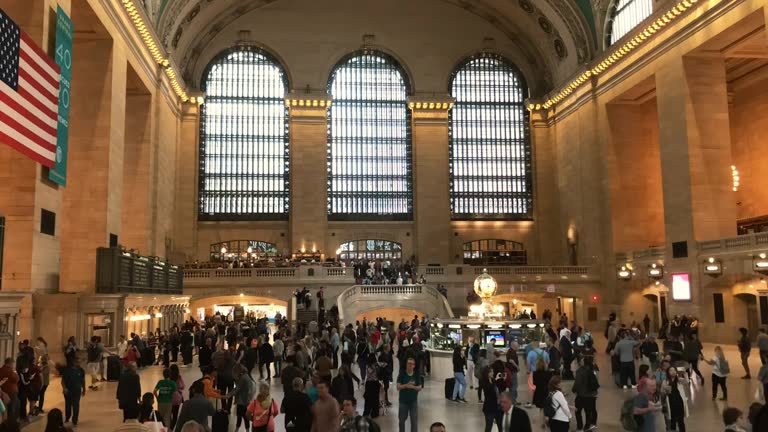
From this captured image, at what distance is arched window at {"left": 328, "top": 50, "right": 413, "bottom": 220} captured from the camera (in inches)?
1640

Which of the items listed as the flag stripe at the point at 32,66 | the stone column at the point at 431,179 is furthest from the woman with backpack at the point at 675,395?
the stone column at the point at 431,179

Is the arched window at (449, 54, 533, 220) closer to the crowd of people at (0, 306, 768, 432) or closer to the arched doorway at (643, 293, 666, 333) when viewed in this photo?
the arched doorway at (643, 293, 666, 333)

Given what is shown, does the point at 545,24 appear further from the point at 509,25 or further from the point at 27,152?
the point at 27,152

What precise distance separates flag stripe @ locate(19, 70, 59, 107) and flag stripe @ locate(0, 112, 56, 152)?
31.2 inches

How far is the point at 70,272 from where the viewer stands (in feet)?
72.0

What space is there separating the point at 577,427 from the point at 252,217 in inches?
1254

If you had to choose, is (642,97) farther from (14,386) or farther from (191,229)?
(14,386)

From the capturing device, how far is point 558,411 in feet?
27.0

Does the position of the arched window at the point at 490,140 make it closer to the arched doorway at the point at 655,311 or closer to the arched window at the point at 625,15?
the arched window at the point at 625,15

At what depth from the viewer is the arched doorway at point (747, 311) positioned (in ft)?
85.0

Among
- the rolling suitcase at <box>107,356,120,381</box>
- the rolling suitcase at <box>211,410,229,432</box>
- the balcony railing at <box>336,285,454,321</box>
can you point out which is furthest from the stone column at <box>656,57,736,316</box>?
the rolling suitcase at <box>211,410,229,432</box>

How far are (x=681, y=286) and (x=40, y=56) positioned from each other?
23953mm

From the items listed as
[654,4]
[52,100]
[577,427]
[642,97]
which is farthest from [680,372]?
[642,97]

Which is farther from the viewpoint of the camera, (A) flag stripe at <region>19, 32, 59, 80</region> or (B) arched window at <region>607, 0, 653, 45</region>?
(B) arched window at <region>607, 0, 653, 45</region>
